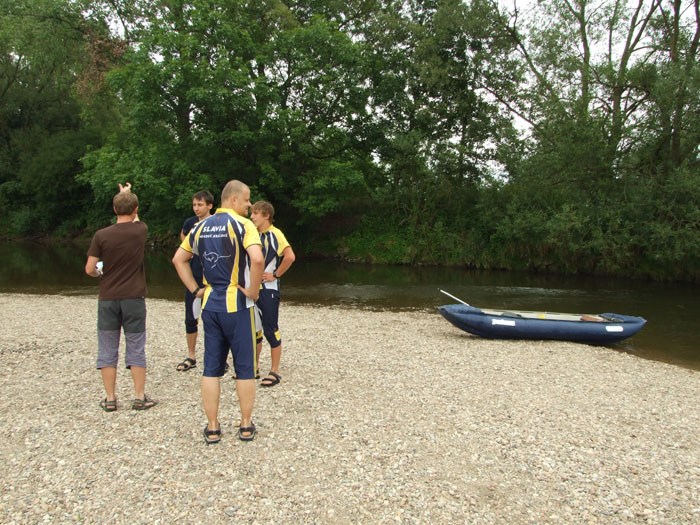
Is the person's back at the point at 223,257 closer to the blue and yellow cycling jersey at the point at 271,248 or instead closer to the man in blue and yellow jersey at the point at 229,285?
the man in blue and yellow jersey at the point at 229,285

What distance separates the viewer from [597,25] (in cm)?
2309

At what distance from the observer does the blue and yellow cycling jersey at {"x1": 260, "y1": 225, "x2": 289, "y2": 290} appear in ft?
18.6

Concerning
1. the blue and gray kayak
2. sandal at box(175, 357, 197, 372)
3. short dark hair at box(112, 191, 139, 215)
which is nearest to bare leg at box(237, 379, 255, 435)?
short dark hair at box(112, 191, 139, 215)

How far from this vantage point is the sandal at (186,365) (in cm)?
645

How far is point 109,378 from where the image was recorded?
495cm

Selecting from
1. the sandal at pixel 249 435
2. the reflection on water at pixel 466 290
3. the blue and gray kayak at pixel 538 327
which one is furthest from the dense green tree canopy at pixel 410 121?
the sandal at pixel 249 435

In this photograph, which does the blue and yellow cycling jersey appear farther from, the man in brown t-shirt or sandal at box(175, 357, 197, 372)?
sandal at box(175, 357, 197, 372)

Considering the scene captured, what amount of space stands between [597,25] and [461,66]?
6352 millimetres

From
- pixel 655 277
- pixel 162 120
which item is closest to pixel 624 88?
pixel 655 277

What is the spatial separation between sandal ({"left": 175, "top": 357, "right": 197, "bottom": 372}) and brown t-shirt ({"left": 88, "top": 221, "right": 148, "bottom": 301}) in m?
1.97

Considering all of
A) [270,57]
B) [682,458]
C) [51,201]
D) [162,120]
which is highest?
[270,57]

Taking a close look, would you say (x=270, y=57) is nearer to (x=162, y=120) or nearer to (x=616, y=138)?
(x=162, y=120)

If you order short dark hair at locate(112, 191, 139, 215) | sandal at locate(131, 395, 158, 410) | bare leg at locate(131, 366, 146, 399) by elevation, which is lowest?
sandal at locate(131, 395, 158, 410)

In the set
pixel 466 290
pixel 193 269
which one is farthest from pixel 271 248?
pixel 466 290
